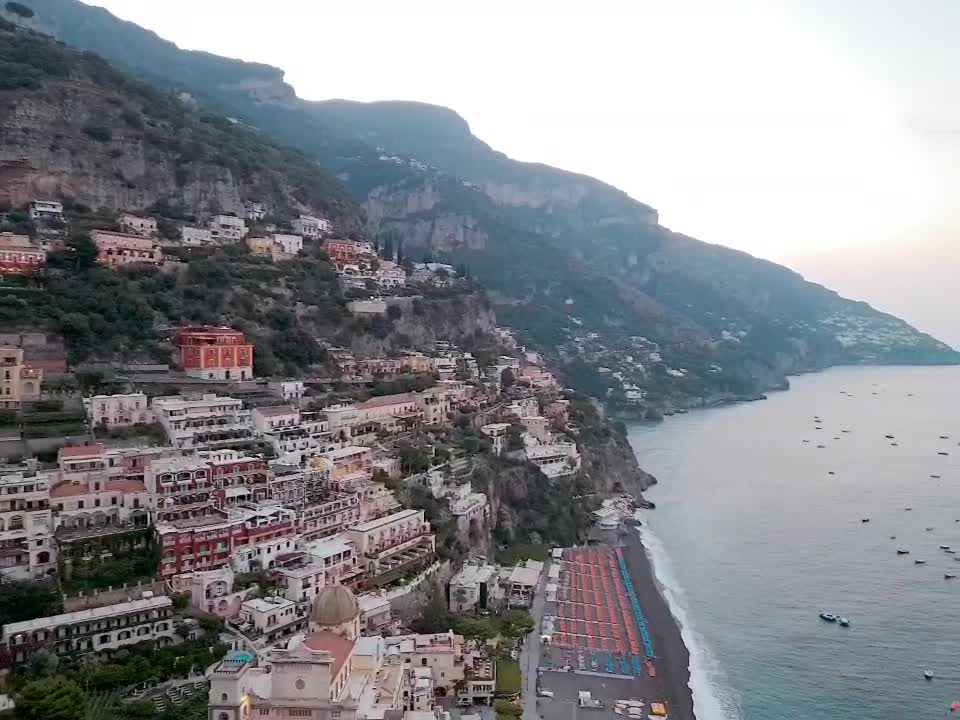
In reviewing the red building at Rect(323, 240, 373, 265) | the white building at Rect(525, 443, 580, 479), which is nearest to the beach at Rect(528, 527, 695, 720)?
the white building at Rect(525, 443, 580, 479)

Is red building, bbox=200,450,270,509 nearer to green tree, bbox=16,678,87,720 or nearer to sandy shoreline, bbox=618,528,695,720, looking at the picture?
green tree, bbox=16,678,87,720

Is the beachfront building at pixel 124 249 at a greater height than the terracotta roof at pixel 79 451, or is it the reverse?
the beachfront building at pixel 124 249

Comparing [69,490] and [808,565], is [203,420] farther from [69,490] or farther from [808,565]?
[808,565]

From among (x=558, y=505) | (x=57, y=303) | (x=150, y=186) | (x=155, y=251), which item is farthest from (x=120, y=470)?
(x=150, y=186)

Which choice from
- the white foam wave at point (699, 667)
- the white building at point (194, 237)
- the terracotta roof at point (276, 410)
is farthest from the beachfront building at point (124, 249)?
the white foam wave at point (699, 667)

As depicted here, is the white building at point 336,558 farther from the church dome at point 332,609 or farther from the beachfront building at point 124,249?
the beachfront building at point 124,249

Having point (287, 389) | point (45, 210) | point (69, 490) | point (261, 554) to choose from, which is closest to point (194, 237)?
point (45, 210)

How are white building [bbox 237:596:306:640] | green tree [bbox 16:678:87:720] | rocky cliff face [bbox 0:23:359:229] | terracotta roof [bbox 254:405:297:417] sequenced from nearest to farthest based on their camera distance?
green tree [bbox 16:678:87:720], white building [bbox 237:596:306:640], terracotta roof [bbox 254:405:297:417], rocky cliff face [bbox 0:23:359:229]
